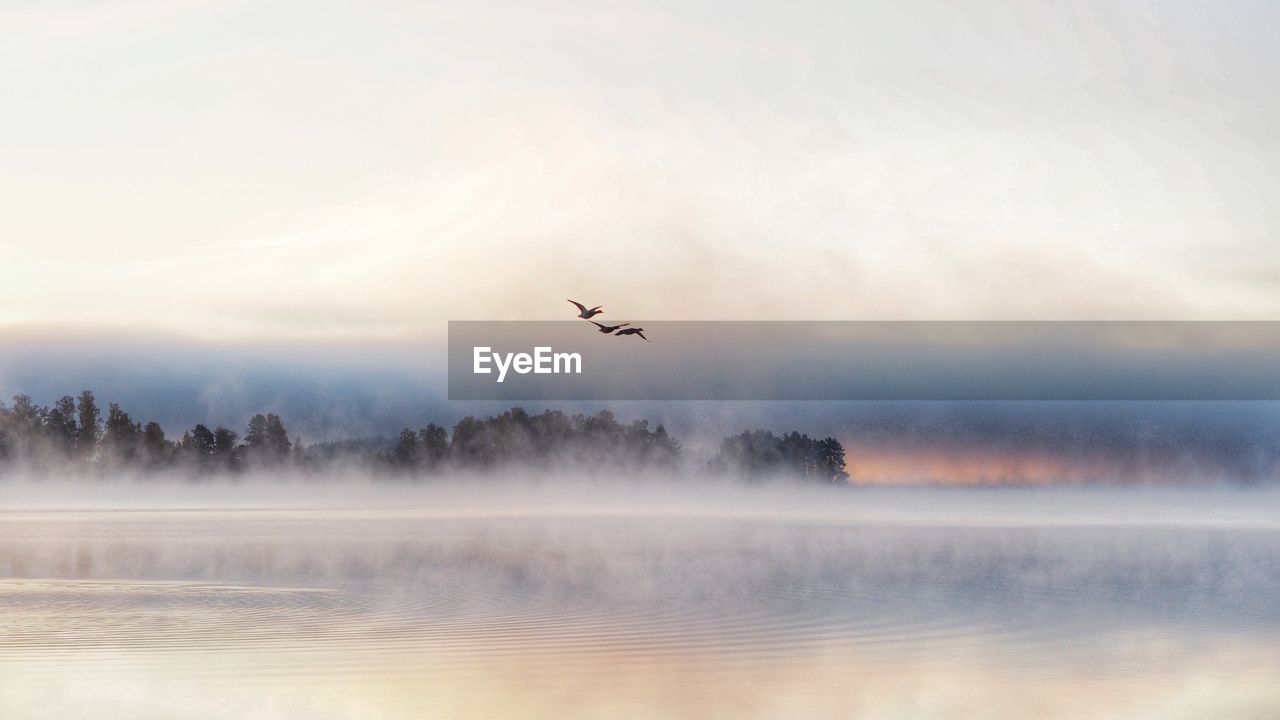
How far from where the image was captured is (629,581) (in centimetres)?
2328

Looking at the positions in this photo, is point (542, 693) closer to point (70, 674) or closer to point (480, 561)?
point (70, 674)

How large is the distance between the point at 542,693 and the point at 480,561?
42.3 feet

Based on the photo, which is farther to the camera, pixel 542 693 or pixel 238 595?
pixel 238 595

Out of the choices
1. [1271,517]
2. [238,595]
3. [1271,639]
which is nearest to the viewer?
[1271,639]

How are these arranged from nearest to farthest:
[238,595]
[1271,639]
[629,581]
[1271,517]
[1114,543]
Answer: [1271,639] → [238,595] → [629,581] → [1114,543] → [1271,517]

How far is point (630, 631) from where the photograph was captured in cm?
1803

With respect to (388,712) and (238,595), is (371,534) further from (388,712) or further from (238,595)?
(388,712)

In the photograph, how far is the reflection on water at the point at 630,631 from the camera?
14422 millimetres

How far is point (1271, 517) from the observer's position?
51.3 meters

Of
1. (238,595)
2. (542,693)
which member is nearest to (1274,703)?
(542,693)

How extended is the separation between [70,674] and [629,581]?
1011cm

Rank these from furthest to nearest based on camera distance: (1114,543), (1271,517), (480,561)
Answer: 1. (1271,517)
2. (1114,543)
3. (480,561)

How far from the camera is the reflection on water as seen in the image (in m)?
14.4

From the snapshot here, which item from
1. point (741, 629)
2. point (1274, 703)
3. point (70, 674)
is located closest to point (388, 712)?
point (70, 674)
